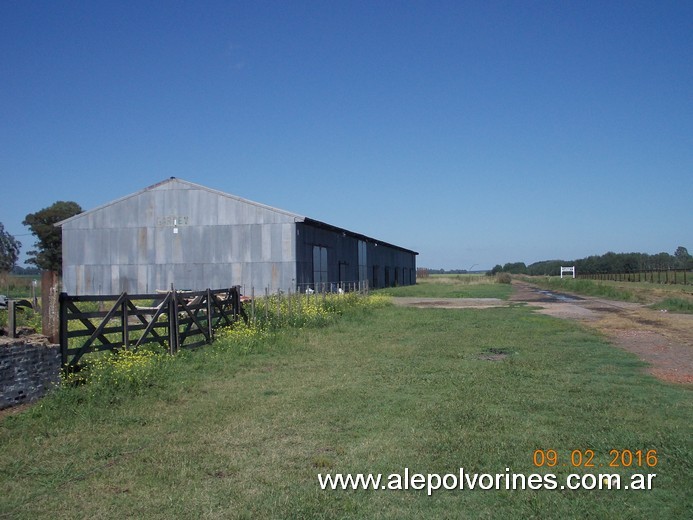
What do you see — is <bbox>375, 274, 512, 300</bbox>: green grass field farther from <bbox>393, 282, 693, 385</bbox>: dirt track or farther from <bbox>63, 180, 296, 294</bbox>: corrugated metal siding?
<bbox>393, 282, 693, 385</bbox>: dirt track

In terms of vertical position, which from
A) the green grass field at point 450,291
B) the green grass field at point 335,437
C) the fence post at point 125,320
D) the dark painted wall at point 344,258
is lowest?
the green grass field at point 335,437

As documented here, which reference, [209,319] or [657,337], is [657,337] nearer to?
[657,337]

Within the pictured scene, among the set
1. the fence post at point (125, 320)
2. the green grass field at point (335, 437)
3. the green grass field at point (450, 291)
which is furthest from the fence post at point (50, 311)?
the green grass field at point (450, 291)

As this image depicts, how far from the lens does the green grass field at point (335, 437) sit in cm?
497

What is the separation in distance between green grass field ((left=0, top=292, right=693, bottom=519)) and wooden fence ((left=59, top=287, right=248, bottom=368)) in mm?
1173

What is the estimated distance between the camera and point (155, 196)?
32.8m

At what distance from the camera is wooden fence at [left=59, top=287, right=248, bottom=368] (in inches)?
395

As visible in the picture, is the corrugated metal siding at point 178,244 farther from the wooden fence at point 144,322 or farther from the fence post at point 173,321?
the fence post at point 173,321

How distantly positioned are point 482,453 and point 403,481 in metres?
1.10

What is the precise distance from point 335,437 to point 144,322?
693 centimetres

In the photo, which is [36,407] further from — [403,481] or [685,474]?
[685,474]

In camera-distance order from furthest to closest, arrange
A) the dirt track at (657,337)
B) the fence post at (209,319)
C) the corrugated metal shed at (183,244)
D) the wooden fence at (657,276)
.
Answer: the wooden fence at (657,276) → the corrugated metal shed at (183,244) → the fence post at (209,319) → the dirt track at (657,337)

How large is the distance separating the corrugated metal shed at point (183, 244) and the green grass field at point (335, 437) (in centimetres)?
1942

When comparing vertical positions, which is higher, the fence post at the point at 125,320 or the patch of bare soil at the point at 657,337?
the fence post at the point at 125,320
